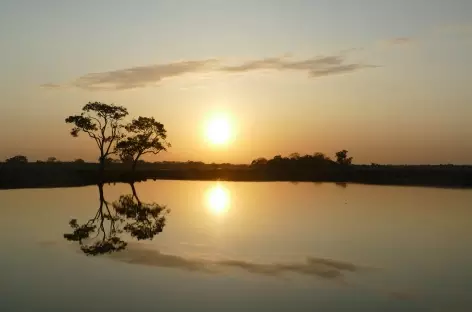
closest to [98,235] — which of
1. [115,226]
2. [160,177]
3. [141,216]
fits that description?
[115,226]

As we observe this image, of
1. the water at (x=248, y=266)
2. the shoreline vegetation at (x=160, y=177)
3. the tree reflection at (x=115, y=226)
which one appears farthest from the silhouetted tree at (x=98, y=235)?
the shoreline vegetation at (x=160, y=177)

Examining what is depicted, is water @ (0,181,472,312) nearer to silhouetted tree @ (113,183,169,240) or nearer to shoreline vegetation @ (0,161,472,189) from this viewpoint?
silhouetted tree @ (113,183,169,240)

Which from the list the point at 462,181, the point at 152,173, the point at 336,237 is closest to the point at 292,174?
the point at 152,173

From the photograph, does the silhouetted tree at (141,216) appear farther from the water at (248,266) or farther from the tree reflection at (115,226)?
the water at (248,266)

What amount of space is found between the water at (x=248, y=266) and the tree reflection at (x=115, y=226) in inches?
17.3

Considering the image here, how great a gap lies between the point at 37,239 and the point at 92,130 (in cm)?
4937

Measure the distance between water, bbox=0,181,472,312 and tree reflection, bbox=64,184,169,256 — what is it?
17.3 inches

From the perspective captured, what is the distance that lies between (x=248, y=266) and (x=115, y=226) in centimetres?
1120

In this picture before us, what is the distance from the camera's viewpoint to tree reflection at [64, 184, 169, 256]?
19837 mm

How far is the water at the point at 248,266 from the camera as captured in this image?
39.4 feet

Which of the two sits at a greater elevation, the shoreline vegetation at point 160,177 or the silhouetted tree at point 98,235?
the shoreline vegetation at point 160,177

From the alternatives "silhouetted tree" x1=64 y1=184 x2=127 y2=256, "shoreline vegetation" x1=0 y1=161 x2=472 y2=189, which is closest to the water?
"silhouetted tree" x1=64 y1=184 x2=127 y2=256

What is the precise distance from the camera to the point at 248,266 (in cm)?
1578

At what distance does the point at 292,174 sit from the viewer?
9138cm
